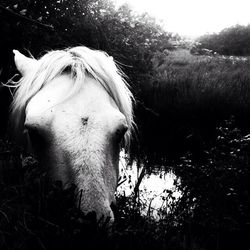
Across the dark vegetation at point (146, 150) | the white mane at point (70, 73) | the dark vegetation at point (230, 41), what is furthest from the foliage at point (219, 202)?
the dark vegetation at point (230, 41)

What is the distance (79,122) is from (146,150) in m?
4.35

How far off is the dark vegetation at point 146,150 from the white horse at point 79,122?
0.14m

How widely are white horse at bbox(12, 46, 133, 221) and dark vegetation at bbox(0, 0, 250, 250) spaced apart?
14 cm

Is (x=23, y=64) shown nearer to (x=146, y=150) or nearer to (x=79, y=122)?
(x=79, y=122)

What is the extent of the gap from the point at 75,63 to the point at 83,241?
1460mm

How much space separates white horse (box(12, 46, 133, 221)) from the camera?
4.99 ft

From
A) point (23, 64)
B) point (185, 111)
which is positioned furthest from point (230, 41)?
point (23, 64)

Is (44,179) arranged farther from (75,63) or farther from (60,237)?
(75,63)

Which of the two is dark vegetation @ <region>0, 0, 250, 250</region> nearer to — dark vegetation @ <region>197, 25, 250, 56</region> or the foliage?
the foliage

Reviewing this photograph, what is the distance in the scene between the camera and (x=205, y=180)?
12.5 feet

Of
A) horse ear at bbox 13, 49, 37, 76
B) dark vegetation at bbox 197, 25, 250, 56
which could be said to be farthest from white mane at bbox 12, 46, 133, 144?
dark vegetation at bbox 197, 25, 250, 56

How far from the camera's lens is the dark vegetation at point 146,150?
112 cm

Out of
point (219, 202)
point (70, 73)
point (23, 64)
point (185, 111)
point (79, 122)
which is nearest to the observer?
point (79, 122)

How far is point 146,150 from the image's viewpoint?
5.96 m
